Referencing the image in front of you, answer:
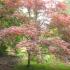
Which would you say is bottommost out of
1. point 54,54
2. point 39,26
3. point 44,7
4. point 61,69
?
point 61,69

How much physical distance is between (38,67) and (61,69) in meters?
1.05

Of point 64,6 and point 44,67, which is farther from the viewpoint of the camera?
point 44,67

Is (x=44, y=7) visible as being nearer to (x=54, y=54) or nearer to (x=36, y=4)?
(x=36, y=4)

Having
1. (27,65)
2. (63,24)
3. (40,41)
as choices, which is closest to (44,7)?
(63,24)

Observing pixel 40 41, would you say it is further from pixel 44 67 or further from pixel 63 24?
pixel 44 67

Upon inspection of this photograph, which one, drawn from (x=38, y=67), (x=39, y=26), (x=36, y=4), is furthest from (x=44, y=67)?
(x=36, y=4)

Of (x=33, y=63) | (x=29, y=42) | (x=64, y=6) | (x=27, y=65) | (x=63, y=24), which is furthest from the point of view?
(x=33, y=63)

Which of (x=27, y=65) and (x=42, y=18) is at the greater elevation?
(x=42, y=18)

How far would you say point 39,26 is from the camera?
8906 mm

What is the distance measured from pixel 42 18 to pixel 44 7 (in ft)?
1.50

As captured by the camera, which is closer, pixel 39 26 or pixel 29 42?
pixel 29 42

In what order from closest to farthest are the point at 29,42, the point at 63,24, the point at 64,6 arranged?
the point at 29,42, the point at 63,24, the point at 64,6

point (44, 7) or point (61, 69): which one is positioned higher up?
point (44, 7)

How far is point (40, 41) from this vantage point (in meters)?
8.14
